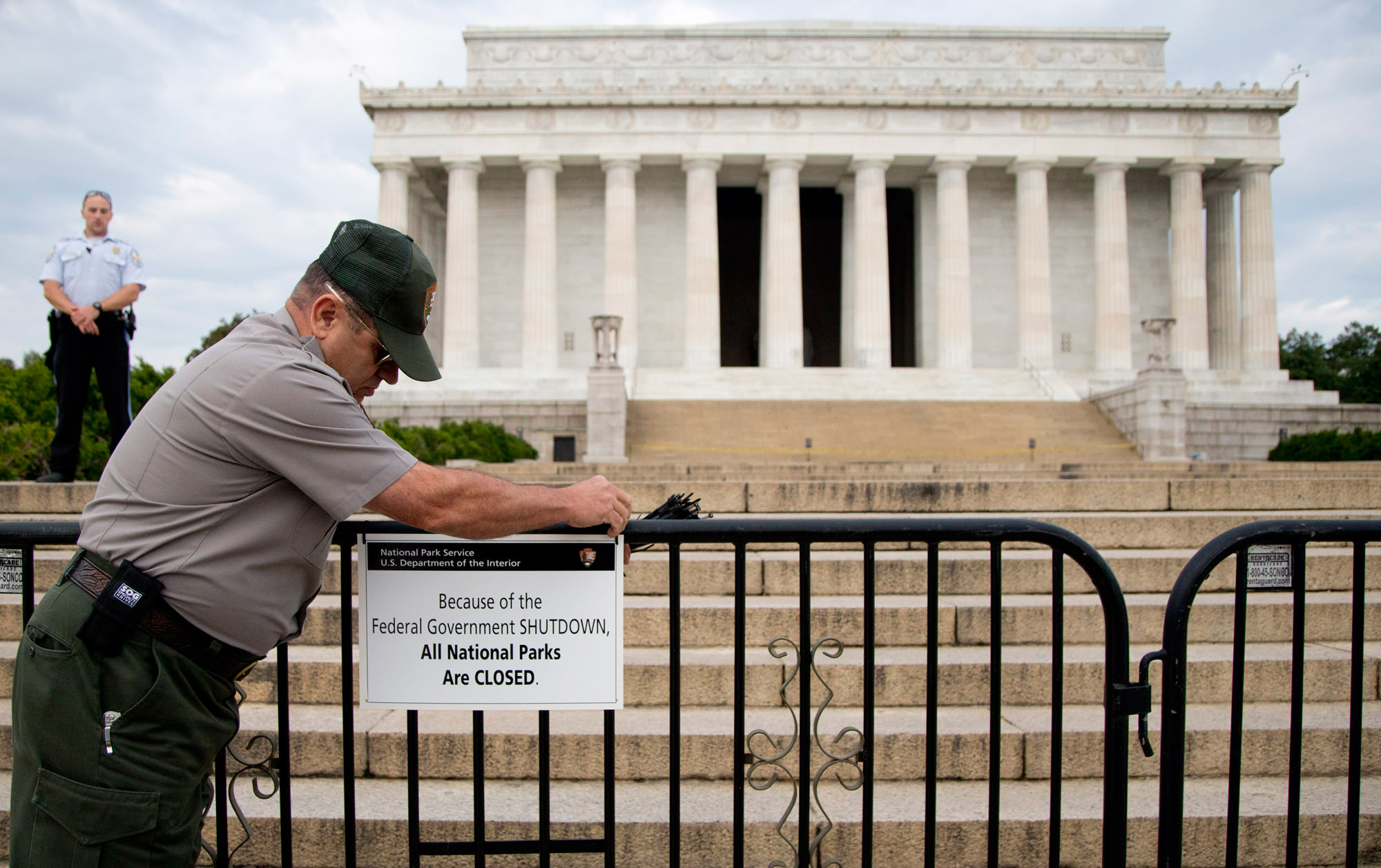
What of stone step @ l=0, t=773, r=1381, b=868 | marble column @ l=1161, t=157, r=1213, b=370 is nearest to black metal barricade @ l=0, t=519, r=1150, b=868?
stone step @ l=0, t=773, r=1381, b=868

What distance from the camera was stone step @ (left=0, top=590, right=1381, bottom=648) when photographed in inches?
222

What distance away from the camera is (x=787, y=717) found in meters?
5.01

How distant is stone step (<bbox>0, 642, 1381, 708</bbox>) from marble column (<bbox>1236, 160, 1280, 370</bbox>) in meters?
35.8

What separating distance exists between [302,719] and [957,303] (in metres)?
33.6

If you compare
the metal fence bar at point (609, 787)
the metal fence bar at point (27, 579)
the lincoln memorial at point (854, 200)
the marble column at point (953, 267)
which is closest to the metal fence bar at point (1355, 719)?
the metal fence bar at point (609, 787)

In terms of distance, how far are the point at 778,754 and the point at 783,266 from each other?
109ft

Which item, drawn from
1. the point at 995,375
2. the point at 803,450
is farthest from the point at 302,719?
the point at 995,375

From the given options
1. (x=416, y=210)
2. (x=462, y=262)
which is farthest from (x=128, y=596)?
(x=416, y=210)

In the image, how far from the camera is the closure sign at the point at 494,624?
9.16 feet

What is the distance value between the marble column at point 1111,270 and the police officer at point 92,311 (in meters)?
34.8

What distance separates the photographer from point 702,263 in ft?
116

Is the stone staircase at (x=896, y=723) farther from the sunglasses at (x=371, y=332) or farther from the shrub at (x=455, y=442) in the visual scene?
the shrub at (x=455, y=442)

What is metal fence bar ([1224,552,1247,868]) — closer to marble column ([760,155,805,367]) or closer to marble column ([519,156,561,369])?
marble column ([760,155,805,367])

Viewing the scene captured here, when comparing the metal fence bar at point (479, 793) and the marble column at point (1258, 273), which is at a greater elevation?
the marble column at point (1258, 273)
